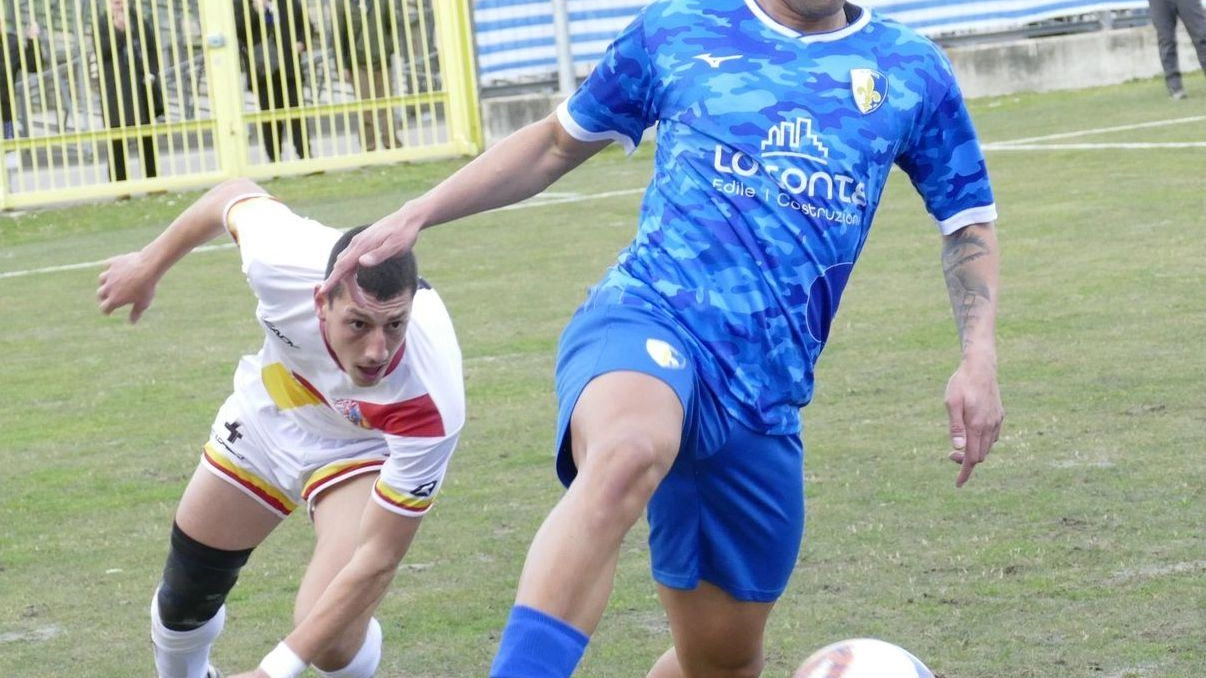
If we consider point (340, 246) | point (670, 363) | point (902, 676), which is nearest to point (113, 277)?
point (340, 246)

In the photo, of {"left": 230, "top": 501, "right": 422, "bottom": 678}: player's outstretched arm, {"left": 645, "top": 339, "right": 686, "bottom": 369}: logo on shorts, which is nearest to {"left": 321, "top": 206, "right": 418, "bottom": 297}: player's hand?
{"left": 645, "top": 339, "right": 686, "bottom": 369}: logo on shorts

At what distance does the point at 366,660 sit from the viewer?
528 centimetres

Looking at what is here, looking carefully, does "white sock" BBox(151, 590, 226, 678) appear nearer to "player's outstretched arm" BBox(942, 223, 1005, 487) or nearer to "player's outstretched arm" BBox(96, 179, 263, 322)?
"player's outstretched arm" BBox(96, 179, 263, 322)

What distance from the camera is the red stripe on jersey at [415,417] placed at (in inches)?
199

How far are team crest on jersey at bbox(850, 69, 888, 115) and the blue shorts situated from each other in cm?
69

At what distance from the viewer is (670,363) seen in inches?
159

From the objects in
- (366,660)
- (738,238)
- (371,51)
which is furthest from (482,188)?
(371,51)

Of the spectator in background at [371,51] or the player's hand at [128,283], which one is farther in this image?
the spectator in background at [371,51]

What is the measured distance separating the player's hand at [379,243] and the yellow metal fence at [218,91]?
673 inches

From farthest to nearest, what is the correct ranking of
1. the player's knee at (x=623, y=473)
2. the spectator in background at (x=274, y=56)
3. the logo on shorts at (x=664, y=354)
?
the spectator in background at (x=274, y=56), the logo on shorts at (x=664, y=354), the player's knee at (x=623, y=473)

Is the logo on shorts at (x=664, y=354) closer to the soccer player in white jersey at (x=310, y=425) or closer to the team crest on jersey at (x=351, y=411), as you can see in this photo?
the soccer player in white jersey at (x=310, y=425)

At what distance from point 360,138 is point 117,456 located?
13330 millimetres

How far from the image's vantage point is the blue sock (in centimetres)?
363

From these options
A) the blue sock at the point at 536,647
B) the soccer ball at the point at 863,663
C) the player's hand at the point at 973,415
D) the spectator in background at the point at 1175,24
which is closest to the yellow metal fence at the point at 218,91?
the spectator in background at the point at 1175,24
